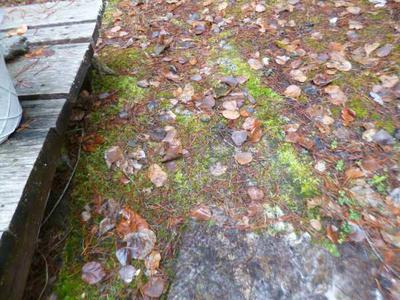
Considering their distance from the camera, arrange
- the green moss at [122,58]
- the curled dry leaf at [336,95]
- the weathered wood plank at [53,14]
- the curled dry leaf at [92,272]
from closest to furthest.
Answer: the curled dry leaf at [92,272], the curled dry leaf at [336,95], the weathered wood plank at [53,14], the green moss at [122,58]

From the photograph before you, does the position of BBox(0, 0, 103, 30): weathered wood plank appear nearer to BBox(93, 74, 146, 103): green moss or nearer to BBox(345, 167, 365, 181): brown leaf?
BBox(93, 74, 146, 103): green moss

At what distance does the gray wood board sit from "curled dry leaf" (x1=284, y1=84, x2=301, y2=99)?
149 centimetres

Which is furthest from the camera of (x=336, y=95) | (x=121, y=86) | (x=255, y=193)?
(x=121, y=86)

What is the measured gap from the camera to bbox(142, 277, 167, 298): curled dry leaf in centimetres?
165

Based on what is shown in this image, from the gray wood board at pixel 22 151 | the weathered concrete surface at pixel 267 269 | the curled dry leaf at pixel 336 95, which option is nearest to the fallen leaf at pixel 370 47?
the curled dry leaf at pixel 336 95

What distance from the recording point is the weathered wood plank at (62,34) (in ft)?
7.60

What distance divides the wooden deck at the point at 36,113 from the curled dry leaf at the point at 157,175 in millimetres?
583

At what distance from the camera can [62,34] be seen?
2.41m

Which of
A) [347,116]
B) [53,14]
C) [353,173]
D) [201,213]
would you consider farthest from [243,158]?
[53,14]

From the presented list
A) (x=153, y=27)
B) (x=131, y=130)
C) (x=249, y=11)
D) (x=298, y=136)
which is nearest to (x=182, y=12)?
(x=153, y=27)

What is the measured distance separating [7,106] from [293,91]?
179cm

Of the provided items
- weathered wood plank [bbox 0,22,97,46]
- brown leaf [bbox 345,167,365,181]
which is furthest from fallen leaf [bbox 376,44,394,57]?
weathered wood plank [bbox 0,22,97,46]

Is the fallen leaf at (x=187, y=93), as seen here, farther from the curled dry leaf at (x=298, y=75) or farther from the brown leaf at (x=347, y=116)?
the brown leaf at (x=347, y=116)

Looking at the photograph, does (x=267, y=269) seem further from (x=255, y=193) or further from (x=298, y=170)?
(x=298, y=170)
